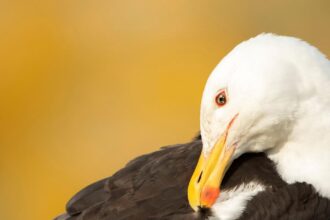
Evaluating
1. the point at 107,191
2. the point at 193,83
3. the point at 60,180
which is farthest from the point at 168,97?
the point at 107,191

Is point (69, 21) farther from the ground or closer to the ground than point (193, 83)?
farther from the ground

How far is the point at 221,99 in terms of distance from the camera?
20.9 feet

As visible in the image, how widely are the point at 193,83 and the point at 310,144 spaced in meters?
6.02

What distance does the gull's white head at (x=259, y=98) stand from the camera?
636 cm

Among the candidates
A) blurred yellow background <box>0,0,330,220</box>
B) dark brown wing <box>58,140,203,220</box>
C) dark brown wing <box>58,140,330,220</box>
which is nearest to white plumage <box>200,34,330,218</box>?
dark brown wing <box>58,140,330,220</box>

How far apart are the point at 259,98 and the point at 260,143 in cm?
34

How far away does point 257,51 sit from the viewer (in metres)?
6.42

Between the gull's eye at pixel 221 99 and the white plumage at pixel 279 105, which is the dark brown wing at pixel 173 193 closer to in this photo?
the white plumage at pixel 279 105

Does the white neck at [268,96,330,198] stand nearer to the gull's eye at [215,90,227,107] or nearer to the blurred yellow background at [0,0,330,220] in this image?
the gull's eye at [215,90,227,107]

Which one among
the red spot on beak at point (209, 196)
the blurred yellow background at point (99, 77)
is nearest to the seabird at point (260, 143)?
the red spot on beak at point (209, 196)

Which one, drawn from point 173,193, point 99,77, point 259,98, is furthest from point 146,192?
point 99,77

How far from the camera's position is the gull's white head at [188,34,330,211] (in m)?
6.36

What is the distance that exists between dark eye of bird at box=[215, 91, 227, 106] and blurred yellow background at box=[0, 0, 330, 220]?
5.17 metres

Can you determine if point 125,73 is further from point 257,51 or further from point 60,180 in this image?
point 257,51
